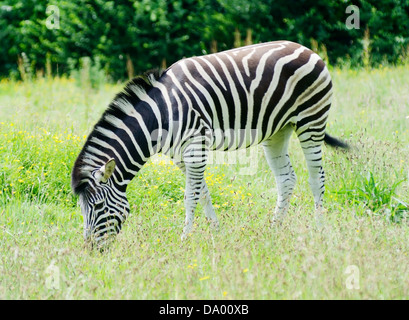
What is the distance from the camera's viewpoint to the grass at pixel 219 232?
423 centimetres

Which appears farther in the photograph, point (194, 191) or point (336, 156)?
point (336, 156)

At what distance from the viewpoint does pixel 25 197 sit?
21.4ft

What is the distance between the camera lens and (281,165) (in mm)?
6535

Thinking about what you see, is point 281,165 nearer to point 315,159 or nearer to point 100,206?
point 315,159

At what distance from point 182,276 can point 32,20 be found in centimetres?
1307

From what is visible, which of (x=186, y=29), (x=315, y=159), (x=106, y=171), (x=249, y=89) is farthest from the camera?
(x=186, y=29)

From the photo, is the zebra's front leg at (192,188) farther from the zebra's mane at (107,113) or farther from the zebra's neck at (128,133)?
the zebra's mane at (107,113)

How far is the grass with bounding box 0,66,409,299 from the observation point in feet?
13.9

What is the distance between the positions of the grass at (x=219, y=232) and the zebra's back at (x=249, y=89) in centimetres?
95

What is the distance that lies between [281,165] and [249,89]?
116cm

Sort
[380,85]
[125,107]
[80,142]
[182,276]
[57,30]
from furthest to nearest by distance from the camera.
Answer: [57,30] → [380,85] → [80,142] → [125,107] → [182,276]

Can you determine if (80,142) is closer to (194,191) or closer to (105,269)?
(194,191)

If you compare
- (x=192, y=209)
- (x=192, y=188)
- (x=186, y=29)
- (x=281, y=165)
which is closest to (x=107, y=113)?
(x=192, y=188)
